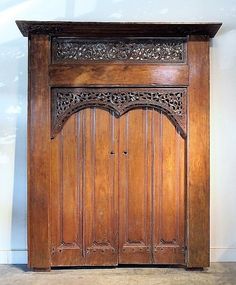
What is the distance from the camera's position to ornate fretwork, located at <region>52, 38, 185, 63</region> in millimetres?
3371

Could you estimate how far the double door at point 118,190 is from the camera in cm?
339

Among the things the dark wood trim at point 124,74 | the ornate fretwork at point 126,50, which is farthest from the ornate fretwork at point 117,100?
the ornate fretwork at point 126,50

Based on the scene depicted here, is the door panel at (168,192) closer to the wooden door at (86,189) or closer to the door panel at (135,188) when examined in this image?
the door panel at (135,188)

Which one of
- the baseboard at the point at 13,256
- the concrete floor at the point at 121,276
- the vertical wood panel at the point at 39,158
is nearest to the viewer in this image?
the concrete floor at the point at 121,276

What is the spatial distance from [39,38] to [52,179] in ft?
3.93

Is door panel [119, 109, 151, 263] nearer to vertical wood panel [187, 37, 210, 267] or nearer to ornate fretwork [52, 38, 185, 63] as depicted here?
vertical wood panel [187, 37, 210, 267]

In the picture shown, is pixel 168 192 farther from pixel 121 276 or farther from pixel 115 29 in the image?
pixel 115 29

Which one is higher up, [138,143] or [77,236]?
[138,143]

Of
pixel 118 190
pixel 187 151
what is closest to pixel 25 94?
pixel 118 190

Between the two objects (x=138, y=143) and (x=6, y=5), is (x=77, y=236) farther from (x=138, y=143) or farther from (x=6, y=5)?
(x=6, y=5)

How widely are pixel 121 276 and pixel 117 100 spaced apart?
1.48m

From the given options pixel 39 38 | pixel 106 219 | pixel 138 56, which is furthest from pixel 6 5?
pixel 106 219

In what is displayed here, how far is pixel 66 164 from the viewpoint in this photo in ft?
11.1

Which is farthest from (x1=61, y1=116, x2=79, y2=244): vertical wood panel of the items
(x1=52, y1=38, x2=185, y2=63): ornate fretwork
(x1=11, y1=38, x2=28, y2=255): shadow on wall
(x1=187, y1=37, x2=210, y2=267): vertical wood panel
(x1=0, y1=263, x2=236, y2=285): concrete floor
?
(x1=187, y1=37, x2=210, y2=267): vertical wood panel
